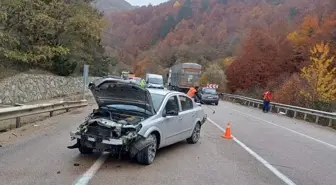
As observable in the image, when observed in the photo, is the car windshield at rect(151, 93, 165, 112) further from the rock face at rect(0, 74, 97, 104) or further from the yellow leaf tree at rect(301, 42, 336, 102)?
the yellow leaf tree at rect(301, 42, 336, 102)

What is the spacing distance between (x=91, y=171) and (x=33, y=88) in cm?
1669

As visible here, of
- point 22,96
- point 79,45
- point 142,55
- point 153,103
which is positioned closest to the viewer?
point 153,103

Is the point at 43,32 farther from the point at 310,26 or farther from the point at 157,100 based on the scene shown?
the point at 310,26

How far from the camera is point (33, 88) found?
841 inches

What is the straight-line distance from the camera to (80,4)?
27906 mm

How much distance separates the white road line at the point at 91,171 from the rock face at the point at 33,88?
11.6 m

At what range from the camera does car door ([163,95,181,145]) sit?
7.92 m

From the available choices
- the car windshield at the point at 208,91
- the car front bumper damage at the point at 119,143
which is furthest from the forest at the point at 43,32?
the car windshield at the point at 208,91

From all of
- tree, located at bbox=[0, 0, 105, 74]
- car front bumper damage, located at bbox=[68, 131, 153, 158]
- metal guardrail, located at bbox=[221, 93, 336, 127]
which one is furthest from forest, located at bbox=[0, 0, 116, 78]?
metal guardrail, located at bbox=[221, 93, 336, 127]

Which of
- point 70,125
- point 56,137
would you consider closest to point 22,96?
point 70,125

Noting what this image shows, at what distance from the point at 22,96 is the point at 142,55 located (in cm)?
9820

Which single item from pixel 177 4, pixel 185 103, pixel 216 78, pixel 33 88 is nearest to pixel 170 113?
pixel 185 103

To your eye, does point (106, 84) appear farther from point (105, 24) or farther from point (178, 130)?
point (105, 24)

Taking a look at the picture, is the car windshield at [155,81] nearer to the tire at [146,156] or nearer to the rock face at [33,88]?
the rock face at [33,88]
